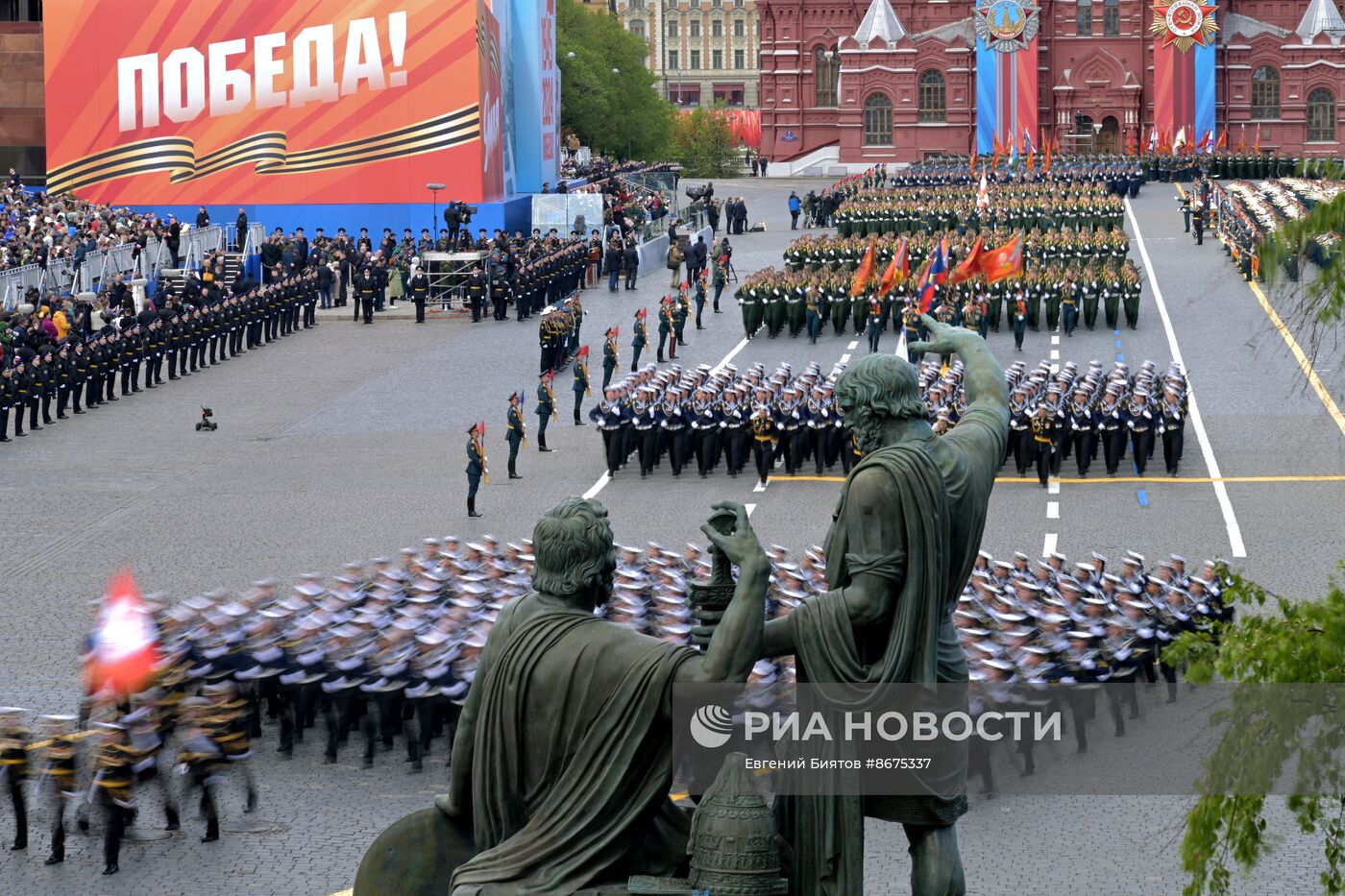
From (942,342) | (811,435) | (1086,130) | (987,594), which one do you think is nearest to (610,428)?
(811,435)

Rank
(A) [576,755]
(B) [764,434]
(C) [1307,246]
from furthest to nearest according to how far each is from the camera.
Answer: (B) [764,434] → (C) [1307,246] → (A) [576,755]

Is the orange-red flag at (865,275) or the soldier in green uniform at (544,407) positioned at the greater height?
the orange-red flag at (865,275)

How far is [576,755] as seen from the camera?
5070 millimetres

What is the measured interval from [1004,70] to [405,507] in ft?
200

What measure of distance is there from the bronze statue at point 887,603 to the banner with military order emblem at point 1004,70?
75.8 m

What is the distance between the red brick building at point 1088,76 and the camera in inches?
3108

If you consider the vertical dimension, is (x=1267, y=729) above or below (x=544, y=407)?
above

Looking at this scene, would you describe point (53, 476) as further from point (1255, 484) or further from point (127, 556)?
point (1255, 484)

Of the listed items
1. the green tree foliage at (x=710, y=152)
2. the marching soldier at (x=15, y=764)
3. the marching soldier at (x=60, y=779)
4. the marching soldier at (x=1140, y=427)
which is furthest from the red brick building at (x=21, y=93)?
the marching soldier at (x=60, y=779)

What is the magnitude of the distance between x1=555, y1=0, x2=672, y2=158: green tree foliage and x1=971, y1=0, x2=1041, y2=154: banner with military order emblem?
51.7ft

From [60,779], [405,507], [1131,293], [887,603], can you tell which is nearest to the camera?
[887,603]

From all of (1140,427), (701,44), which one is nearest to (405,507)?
(1140,427)

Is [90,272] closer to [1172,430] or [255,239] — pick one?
[255,239]

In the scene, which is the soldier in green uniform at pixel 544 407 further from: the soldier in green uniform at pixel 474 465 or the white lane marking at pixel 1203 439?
the white lane marking at pixel 1203 439
